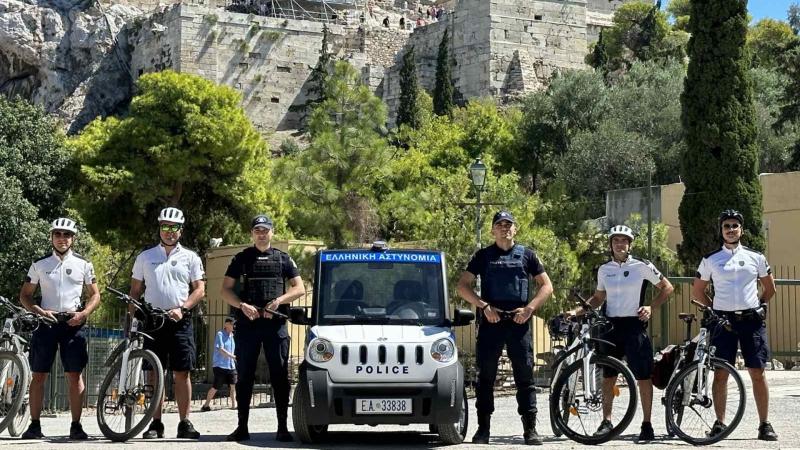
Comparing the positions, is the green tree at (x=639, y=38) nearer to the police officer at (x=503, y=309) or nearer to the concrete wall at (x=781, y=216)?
the concrete wall at (x=781, y=216)

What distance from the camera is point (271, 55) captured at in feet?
249

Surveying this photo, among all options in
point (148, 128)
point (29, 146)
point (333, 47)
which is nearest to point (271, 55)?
point (333, 47)

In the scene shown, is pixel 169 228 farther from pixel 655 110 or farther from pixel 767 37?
pixel 767 37

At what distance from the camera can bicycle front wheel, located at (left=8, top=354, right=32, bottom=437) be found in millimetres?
11188

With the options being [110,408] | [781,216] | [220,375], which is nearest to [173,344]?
[110,408]

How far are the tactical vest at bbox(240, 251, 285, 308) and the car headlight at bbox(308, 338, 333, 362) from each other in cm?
88

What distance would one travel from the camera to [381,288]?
11445 millimetres

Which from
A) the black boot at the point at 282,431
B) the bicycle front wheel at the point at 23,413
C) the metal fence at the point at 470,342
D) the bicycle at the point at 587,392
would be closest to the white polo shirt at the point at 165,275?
the bicycle front wheel at the point at 23,413

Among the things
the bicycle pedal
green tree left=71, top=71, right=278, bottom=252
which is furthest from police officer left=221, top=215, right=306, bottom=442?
green tree left=71, top=71, right=278, bottom=252

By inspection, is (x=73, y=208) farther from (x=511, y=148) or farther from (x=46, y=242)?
(x=511, y=148)

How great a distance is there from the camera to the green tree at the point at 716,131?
A: 2727 cm

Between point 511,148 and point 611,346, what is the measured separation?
47398 mm

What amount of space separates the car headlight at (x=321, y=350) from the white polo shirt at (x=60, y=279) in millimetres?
2136

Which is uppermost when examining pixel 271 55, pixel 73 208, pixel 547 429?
pixel 271 55
